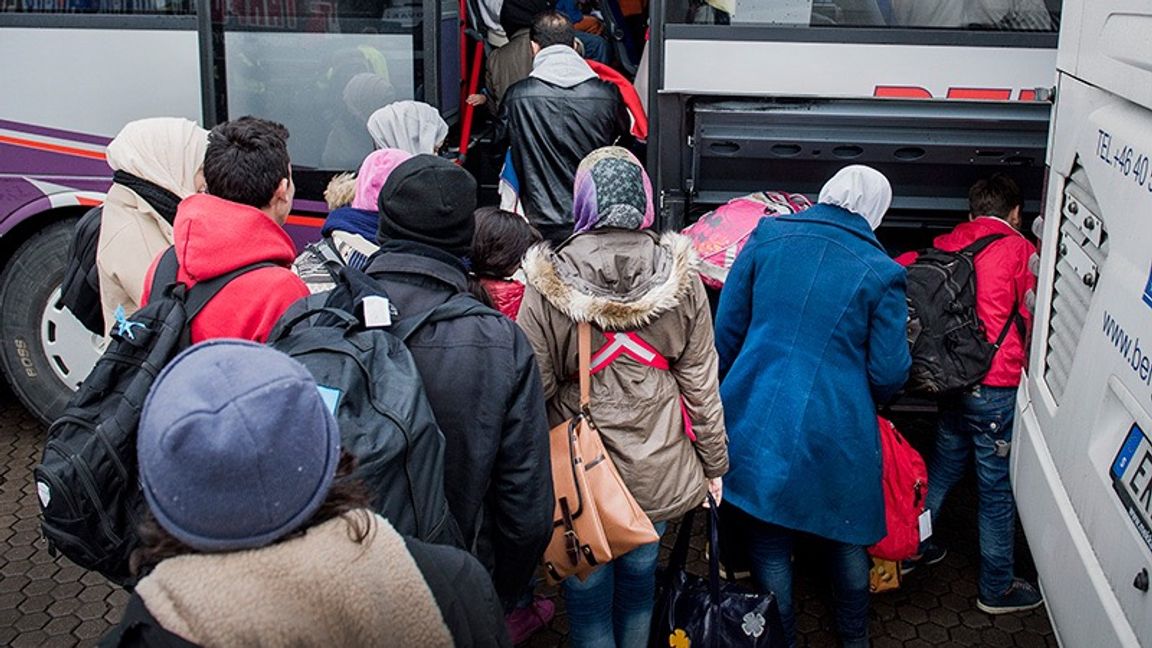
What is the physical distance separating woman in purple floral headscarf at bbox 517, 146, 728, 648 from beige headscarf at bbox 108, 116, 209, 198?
1154 mm

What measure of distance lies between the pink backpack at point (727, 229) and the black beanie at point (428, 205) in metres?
1.76

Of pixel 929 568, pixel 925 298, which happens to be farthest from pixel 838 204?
pixel 929 568

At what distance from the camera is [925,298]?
3.89 m

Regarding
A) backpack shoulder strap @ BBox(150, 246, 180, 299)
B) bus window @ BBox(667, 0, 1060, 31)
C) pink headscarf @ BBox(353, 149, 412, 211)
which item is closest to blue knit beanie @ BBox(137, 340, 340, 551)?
backpack shoulder strap @ BBox(150, 246, 180, 299)

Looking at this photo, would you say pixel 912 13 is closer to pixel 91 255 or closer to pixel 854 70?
pixel 854 70

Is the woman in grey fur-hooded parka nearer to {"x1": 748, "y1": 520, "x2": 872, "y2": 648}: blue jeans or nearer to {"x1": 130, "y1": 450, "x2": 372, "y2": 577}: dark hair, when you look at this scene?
{"x1": 748, "y1": 520, "x2": 872, "y2": 648}: blue jeans

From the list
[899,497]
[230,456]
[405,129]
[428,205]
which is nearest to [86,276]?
[405,129]

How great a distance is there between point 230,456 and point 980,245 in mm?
3160

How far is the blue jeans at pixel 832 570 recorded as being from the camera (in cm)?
362

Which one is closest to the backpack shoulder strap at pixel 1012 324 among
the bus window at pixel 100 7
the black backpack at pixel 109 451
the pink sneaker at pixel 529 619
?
the pink sneaker at pixel 529 619

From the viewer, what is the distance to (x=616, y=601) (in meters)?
3.35

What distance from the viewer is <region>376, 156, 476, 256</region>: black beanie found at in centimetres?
261

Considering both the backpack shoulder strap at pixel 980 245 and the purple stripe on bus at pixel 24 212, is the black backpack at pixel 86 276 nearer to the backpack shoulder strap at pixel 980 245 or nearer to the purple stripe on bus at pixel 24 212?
the purple stripe on bus at pixel 24 212

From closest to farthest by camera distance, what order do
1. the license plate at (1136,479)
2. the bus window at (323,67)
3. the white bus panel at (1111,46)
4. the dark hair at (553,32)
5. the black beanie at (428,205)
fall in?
the license plate at (1136,479) < the white bus panel at (1111,46) < the black beanie at (428,205) < the bus window at (323,67) < the dark hair at (553,32)
